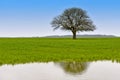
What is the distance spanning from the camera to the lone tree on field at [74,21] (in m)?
91.0

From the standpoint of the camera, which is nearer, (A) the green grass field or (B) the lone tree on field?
(A) the green grass field

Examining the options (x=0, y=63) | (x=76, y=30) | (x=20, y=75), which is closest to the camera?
(x=20, y=75)

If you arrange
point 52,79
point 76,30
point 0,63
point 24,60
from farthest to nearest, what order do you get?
1. point 76,30
2. point 24,60
3. point 0,63
4. point 52,79

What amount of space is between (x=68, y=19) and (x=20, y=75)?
77978 mm

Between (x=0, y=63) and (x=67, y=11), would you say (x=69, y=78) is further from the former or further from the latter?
(x=67, y=11)

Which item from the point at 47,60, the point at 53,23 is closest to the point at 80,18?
the point at 53,23

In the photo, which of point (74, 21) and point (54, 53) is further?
point (74, 21)

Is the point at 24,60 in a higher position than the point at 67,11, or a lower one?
lower

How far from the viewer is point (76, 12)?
3644 inches

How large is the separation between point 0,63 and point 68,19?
72.7 meters

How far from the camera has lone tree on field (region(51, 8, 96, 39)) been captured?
299 ft

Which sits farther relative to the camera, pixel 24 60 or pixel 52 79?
pixel 24 60

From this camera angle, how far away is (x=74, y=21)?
300ft

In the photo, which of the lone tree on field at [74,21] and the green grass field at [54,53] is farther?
the lone tree on field at [74,21]
